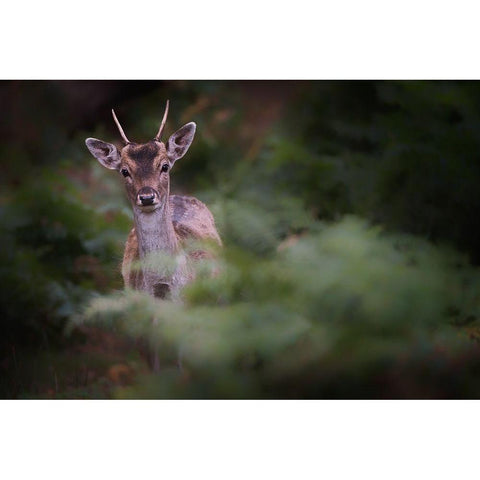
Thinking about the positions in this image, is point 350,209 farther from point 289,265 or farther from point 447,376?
point 289,265

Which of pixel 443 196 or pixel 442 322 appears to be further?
pixel 443 196

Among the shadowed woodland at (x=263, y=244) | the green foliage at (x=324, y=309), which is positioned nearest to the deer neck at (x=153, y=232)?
the shadowed woodland at (x=263, y=244)

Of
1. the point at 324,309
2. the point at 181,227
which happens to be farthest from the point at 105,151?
the point at 324,309

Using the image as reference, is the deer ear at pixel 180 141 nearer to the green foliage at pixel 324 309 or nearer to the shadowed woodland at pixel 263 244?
the shadowed woodland at pixel 263 244

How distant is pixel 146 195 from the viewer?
3328 mm

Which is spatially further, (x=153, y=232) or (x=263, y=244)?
(x=153, y=232)

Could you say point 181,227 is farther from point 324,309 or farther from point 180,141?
point 324,309

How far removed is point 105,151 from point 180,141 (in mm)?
Answer: 308

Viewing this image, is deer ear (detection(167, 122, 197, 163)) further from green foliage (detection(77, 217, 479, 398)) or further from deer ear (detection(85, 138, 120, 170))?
green foliage (detection(77, 217, 479, 398))

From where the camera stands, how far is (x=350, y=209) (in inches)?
113

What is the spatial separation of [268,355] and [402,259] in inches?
16.9

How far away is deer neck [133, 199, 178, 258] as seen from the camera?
3412 millimetres

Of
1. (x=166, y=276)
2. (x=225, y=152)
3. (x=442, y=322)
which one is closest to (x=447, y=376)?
(x=442, y=322)

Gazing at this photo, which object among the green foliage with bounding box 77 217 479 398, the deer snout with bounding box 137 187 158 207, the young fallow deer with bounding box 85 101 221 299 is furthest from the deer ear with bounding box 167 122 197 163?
the green foliage with bounding box 77 217 479 398
